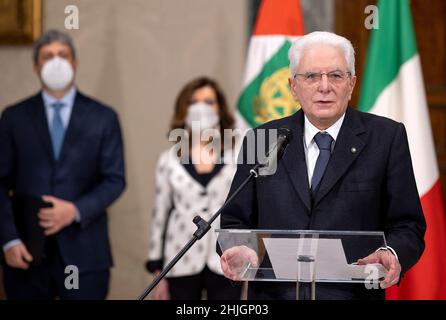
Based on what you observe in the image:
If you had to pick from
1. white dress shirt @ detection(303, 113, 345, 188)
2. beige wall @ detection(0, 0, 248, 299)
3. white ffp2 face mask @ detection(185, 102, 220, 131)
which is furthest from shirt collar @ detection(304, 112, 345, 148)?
beige wall @ detection(0, 0, 248, 299)

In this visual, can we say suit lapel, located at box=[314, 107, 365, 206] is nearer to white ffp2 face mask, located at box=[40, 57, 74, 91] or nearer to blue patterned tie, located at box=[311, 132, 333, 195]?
blue patterned tie, located at box=[311, 132, 333, 195]

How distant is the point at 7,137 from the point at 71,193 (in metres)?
0.45

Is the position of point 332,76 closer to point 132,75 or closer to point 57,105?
point 57,105

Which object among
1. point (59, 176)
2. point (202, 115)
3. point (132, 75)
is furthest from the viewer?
point (132, 75)

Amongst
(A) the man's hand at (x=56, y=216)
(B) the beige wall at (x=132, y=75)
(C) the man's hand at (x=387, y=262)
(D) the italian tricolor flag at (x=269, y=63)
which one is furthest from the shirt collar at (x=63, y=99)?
(C) the man's hand at (x=387, y=262)

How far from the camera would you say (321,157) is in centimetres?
266

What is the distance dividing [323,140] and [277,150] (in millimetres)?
306

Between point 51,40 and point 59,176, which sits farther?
Answer: point 51,40

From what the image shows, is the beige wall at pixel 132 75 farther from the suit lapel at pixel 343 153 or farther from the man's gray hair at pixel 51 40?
the suit lapel at pixel 343 153

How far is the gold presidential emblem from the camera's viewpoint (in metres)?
4.63

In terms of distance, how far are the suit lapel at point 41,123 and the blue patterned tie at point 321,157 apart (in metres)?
2.14

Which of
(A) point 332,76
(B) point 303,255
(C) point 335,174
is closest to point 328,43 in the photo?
(A) point 332,76

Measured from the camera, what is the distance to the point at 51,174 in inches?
175
